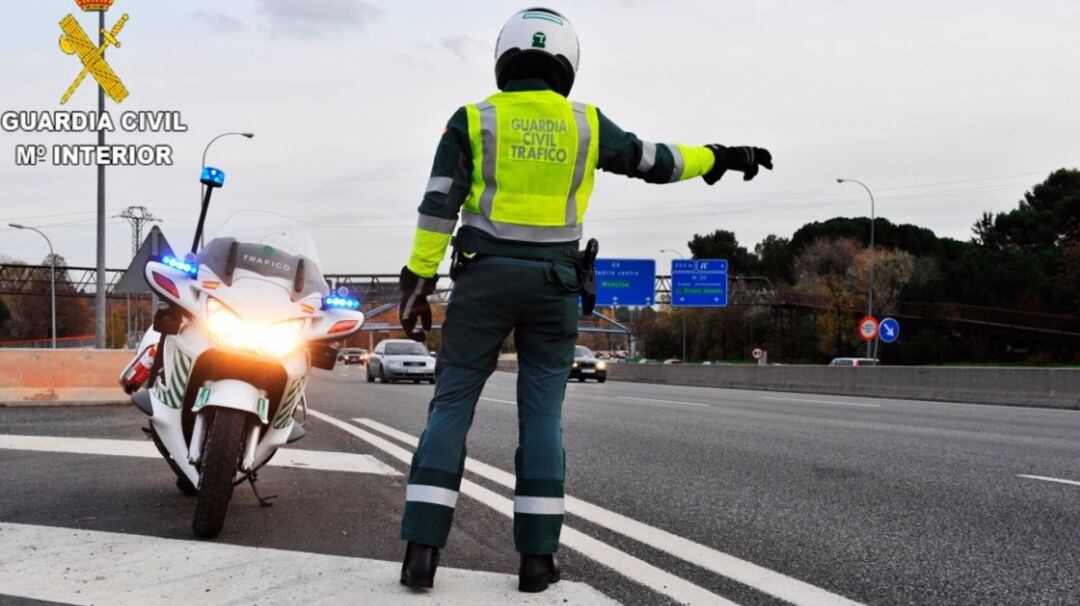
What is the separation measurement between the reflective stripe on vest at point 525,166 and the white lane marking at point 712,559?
1.36 m

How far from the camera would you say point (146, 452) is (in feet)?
22.9

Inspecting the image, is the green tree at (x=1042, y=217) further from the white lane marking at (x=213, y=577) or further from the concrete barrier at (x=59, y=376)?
the white lane marking at (x=213, y=577)

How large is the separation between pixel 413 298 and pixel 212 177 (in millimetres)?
2300

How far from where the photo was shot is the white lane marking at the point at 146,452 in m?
6.47

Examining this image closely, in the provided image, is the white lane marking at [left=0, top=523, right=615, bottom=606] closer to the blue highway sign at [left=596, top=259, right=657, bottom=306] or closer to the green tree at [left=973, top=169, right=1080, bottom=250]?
the blue highway sign at [left=596, top=259, right=657, bottom=306]

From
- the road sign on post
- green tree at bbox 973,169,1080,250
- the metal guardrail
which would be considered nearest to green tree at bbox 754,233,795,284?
green tree at bbox 973,169,1080,250

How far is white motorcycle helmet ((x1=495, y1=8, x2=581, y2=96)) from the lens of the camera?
12.3ft

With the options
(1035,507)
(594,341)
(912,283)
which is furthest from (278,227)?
(594,341)

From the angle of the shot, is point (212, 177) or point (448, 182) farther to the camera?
point (212, 177)

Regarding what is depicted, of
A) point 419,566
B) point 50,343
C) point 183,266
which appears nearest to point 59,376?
point 183,266

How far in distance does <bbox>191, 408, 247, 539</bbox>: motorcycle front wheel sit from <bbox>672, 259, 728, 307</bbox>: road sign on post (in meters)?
40.4

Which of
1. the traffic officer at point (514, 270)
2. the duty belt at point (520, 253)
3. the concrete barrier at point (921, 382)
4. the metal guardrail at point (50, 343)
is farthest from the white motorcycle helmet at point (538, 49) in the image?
the metal guardrail at point (50, 343)

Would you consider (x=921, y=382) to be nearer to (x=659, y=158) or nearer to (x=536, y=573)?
(x=659, y=158)

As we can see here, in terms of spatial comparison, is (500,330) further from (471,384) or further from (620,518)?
(620,518)
